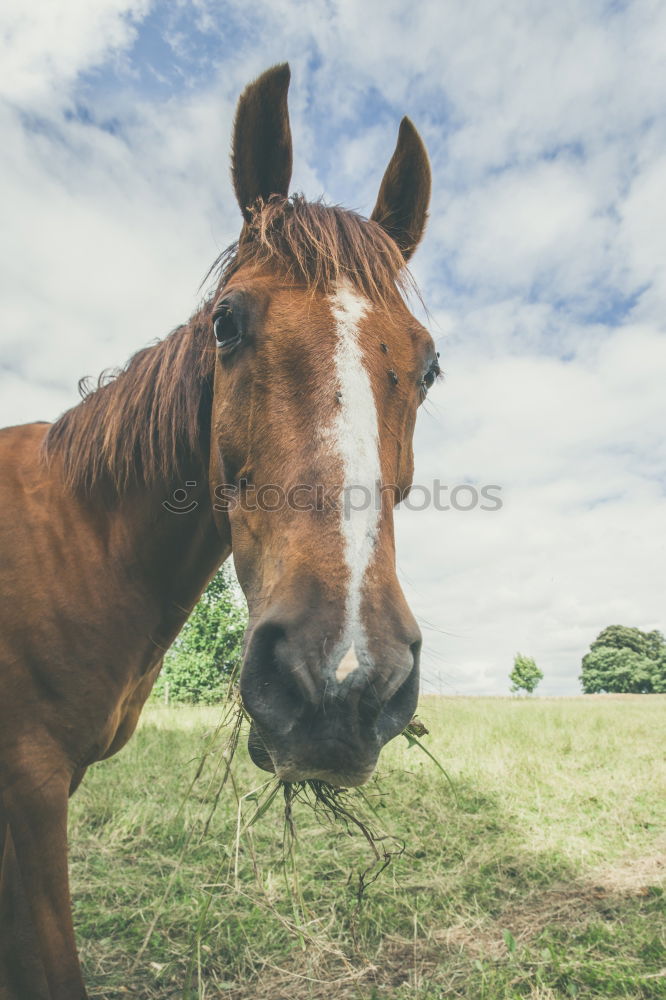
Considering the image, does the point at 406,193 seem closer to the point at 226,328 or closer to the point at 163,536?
the point at 226,328

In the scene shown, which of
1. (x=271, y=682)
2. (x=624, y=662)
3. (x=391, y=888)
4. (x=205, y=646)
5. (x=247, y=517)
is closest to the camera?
(x=271, y=682)

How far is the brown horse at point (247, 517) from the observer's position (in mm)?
1431

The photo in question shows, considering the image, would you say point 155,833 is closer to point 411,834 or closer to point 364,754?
point 411,834

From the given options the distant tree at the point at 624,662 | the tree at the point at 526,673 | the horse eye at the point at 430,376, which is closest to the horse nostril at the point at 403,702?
the horse eye at the point at 430,376

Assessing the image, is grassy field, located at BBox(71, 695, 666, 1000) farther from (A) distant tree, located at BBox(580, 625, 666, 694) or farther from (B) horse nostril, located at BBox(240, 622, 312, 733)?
(A) distant tree, located at BBox(580, 625, 666, 694)

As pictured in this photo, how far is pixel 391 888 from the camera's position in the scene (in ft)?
12.5

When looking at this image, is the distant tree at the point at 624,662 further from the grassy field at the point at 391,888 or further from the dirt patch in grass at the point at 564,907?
the dirt patch in grass at the point at 564,907

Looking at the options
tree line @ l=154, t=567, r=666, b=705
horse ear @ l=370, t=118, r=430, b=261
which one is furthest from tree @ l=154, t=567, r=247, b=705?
horse ear @ l=370, t=118, r=430, b=261

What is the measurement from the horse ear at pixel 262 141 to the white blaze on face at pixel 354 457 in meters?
0.87

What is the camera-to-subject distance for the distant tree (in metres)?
45.4

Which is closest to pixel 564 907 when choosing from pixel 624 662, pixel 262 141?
pixel 262 141

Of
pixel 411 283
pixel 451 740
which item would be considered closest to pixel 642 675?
pixel 451 740

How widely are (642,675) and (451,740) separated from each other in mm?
44956

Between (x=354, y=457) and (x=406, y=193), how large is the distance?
1899 mm
